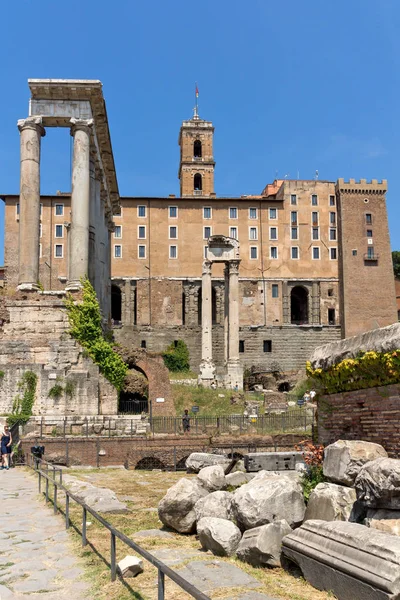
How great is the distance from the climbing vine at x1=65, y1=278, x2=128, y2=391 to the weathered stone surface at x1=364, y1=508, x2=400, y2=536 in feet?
61.1

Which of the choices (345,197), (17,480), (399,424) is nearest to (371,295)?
(345,197)

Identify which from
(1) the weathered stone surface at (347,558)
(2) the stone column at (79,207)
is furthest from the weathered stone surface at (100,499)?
(2) the stone column at (79,207)

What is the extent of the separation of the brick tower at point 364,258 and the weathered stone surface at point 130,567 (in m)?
57.8

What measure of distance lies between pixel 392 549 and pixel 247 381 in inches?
1838

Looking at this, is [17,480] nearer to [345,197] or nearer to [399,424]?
[399,424]

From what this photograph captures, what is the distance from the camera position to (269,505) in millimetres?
7590

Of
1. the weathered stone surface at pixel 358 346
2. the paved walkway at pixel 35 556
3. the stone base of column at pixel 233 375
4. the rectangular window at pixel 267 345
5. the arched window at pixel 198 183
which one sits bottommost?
the paved walkway at pixel 35 556

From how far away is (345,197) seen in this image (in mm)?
64625

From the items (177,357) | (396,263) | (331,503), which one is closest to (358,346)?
(331,503)

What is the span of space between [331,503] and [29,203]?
20.7 meters

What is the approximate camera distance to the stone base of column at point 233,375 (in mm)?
43188

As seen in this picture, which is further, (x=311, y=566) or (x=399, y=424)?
(x=399, y=424)

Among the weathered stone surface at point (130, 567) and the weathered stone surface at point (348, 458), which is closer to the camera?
the weathered stone surface at point (130, 567)

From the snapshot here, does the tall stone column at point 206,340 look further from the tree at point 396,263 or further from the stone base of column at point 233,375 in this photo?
the tree at point 396,263
